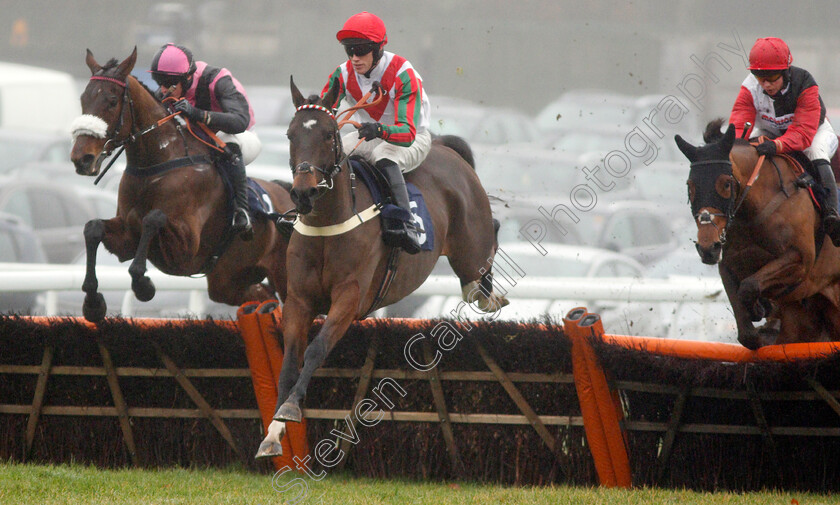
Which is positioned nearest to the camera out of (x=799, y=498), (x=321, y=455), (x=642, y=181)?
(x=799, y=498)

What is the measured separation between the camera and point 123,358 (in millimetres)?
6184

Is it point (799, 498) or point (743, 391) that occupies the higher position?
point (743, 391)

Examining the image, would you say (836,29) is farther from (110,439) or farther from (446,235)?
(110,439)

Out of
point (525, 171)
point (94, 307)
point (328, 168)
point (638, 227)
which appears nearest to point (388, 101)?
point (328, 168)

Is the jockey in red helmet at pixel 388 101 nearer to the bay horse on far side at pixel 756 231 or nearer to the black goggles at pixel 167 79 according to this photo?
the black goggles at pixel 167 79

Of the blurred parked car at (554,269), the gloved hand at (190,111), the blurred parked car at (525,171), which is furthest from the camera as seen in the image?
the blurred parked car at (525,171)

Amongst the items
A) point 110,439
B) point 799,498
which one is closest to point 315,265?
point 110,439

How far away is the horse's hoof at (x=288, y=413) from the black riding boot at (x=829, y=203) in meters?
3.18

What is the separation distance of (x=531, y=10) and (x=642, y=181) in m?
2.47

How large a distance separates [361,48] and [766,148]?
2.25 metres

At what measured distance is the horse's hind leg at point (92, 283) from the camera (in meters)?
5.93

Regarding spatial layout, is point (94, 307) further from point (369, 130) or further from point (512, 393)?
point (512, 393)

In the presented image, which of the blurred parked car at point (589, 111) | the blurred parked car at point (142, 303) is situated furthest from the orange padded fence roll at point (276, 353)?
the blurred parked car at point (589, 111)

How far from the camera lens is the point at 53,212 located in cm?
1187
